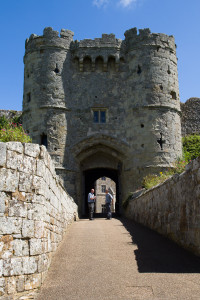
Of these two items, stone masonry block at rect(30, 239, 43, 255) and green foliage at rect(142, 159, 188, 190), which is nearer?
stone masonry block at rect(30, 239, 43, 255)

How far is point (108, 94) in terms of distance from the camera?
19562mm

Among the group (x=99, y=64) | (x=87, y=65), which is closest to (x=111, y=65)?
(x=99, y=64)

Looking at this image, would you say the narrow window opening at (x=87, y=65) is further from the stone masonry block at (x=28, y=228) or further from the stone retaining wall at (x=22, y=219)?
the stone masonry block at (x=28, y=228)

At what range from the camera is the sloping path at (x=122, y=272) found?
4215mm

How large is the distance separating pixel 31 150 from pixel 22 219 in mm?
1052

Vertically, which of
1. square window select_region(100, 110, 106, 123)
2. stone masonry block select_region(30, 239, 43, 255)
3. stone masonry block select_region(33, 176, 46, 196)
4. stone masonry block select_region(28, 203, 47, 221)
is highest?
square window select_region(100, 110, 106, 123)

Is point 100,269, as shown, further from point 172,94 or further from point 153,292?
point 172,94

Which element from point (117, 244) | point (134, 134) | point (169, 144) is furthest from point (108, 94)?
point (117, 244)

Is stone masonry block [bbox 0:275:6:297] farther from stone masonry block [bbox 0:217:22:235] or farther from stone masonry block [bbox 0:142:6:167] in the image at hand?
stone masonry block [bbox 0:142:6:167]

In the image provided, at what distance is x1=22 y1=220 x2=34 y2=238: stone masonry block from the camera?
4.55 metres

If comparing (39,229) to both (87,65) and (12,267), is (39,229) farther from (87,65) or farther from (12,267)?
(87,65)

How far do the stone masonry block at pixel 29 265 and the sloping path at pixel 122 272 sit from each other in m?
0.32

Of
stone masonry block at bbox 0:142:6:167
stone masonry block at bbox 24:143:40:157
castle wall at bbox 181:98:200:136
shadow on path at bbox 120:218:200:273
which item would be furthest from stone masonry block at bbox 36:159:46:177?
castle wall at bbox 181:98:200:136

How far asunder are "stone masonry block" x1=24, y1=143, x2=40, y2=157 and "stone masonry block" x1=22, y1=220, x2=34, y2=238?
1011mm
